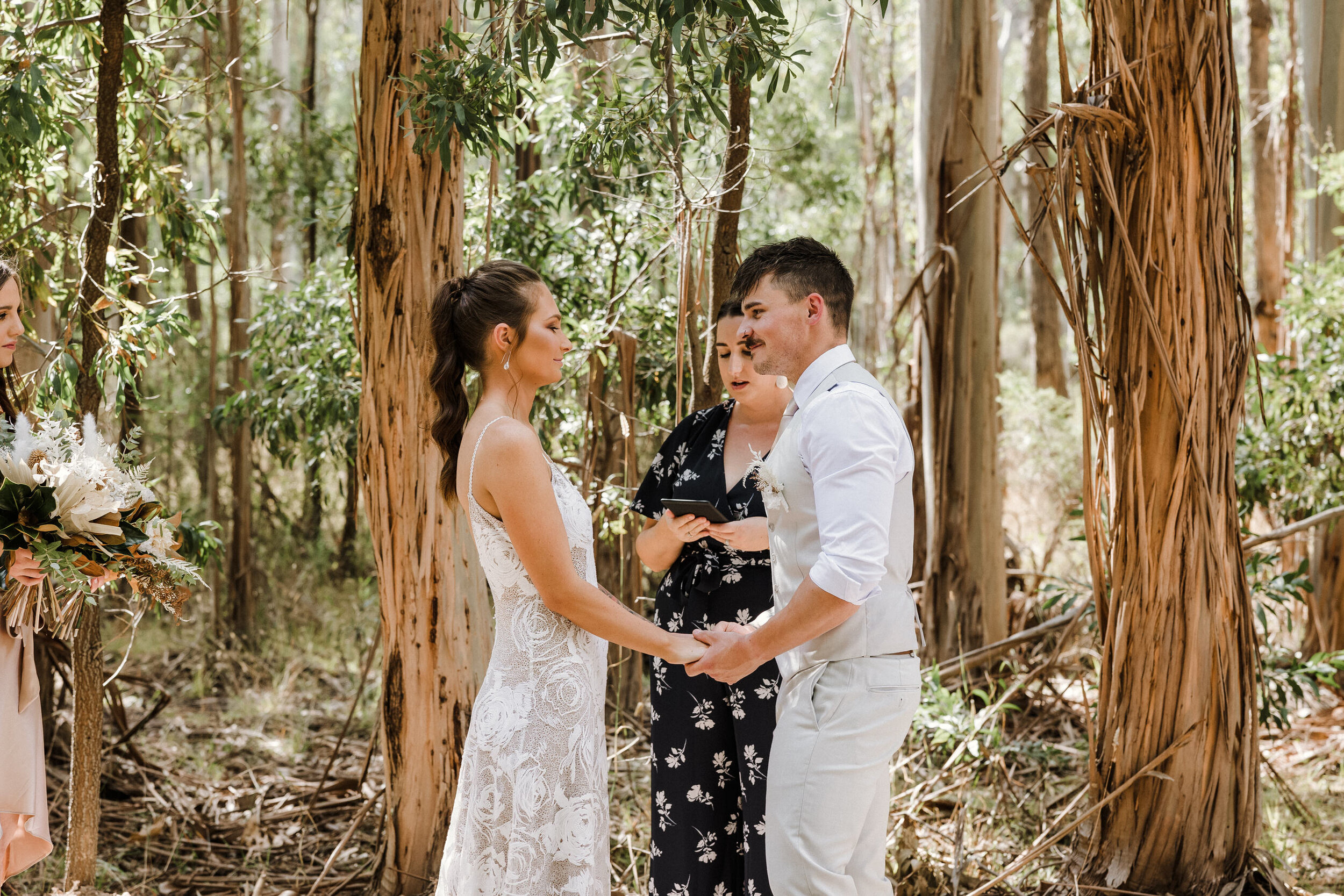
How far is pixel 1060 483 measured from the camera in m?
9.96

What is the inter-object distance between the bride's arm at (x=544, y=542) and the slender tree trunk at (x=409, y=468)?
4.24ft

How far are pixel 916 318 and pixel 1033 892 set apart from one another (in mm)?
3126

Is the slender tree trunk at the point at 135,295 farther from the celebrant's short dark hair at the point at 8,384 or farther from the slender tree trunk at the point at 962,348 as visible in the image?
the slender tree trunk at the point at 962,348

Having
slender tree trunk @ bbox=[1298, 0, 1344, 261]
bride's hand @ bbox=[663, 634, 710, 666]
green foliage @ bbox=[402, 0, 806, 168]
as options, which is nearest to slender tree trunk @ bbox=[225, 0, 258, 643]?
green foliage @ bbox=[402, 0, 806, 168]

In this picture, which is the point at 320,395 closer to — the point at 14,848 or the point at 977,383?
the point at 14,848

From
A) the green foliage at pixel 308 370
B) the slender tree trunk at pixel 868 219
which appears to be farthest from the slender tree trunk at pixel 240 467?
the slender tree trunk at pixel 868 219

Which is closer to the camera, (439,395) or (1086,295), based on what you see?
(439,395)

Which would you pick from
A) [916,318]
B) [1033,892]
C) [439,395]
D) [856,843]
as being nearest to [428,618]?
[439,395]

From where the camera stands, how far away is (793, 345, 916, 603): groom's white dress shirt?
1997 mm

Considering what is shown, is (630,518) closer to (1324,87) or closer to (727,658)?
(727,658)

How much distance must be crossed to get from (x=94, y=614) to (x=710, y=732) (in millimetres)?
2031

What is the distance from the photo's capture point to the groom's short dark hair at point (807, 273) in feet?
7.54

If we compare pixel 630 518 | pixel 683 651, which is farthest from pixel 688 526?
pixel 630 518

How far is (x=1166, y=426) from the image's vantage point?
3.17 m
